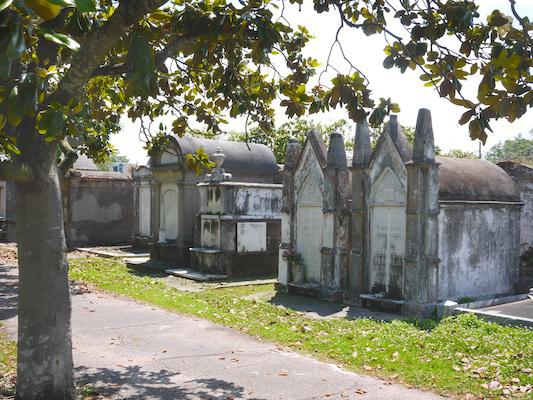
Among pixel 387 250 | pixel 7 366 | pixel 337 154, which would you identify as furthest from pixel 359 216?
pixel 7 366

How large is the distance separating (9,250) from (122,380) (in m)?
18.8

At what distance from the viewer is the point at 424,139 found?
11.1 metres

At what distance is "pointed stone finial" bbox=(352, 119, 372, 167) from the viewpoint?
12617 millimetres

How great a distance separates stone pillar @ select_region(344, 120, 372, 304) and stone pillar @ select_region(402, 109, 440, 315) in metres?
1.40

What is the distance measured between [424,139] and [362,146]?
1777mm

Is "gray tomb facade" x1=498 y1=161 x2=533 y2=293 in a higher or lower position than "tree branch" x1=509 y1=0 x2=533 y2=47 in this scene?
lower

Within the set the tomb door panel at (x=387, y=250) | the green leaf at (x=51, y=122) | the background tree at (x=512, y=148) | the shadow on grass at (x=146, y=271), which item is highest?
the background tree at (x=512, y=148)

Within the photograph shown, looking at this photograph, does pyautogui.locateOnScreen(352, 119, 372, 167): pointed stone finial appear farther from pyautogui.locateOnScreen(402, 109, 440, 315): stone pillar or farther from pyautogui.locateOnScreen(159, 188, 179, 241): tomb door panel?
pyautogui.locateOnScreen(159, 188, 179, 241): tomb door panel

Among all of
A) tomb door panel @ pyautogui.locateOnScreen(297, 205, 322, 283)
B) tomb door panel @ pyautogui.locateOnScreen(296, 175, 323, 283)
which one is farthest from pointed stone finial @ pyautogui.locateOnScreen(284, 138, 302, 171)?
tomb door panel @ pyautogui.locateOnScreen(297, 205, 322, 283)

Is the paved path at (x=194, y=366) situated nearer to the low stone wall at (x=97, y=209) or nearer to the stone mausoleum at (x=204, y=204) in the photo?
the stone mausoleum at (x=204, y=204)

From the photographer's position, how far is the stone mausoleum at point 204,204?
55.8 ft

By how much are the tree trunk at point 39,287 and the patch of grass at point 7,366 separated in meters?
0.92

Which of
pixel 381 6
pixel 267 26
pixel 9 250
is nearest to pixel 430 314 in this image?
pixel 381 6

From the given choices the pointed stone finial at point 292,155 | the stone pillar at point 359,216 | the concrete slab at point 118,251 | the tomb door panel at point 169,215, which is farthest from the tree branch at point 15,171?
the concrete slab at point 118,251
